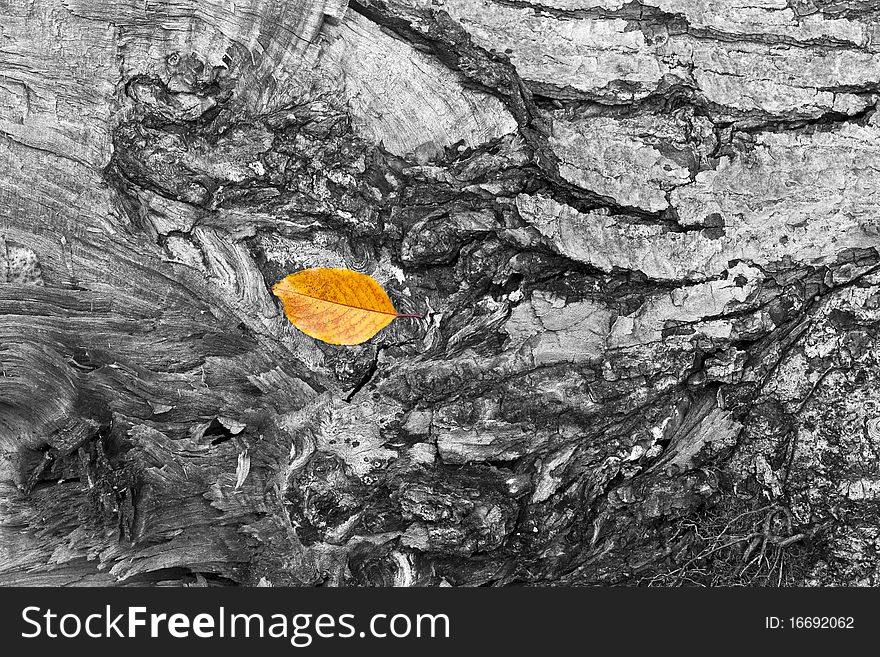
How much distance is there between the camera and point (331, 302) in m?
2.23

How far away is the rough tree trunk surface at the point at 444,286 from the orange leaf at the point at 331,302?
0.18ft

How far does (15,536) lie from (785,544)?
8.68 feet

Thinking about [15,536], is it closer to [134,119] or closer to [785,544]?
[134,119]

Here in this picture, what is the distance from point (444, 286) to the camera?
228cm

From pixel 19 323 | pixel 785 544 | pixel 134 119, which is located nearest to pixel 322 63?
pixel 134 119

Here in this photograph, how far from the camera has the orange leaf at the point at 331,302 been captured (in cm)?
222

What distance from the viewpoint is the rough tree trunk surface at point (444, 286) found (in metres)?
2.11

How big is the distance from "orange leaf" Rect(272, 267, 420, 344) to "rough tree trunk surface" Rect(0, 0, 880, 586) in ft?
0.18

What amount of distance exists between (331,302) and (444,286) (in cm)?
38

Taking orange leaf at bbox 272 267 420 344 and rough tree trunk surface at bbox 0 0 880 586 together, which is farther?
orange leaf at bbox 272 267 420 344

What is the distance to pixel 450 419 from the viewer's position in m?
2.28

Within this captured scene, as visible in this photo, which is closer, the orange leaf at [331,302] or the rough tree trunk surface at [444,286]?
the rough tree trunk surface at [444,286]

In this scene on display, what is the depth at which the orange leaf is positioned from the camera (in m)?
2.22

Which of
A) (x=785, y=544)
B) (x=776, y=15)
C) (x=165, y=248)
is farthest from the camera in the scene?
(x=785, y=544)
